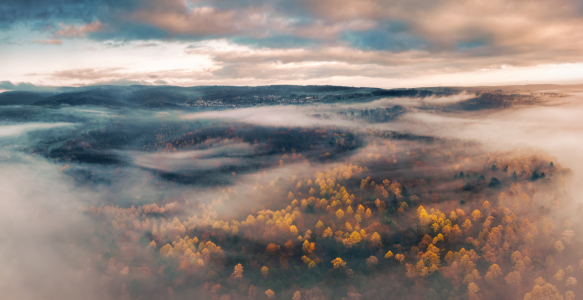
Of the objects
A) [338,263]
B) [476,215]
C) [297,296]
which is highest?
[476,215]

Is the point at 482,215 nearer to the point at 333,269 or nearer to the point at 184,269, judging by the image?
the point at 333,269

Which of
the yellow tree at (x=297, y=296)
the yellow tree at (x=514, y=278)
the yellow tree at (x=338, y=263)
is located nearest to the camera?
the yellow tree at (x=514, y=278)

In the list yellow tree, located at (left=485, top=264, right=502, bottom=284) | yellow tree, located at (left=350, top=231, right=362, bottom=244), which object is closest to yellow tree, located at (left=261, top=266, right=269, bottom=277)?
yellow tree, located at (left=350, top=231, right=362, bottom=244)

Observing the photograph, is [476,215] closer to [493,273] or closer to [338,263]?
[493,273]

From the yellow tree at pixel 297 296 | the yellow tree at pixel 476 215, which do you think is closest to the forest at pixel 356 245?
the yellow tree at pixel 476 215

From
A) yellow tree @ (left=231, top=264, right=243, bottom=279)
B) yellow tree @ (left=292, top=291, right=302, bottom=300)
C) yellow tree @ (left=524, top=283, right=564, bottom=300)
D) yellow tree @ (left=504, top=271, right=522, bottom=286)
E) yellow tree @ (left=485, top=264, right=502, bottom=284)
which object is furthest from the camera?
yellow tree @ (left=231, top=264, right=243, bottom=279)

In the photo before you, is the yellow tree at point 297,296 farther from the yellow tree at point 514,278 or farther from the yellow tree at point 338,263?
the yellow tree at point 514,278

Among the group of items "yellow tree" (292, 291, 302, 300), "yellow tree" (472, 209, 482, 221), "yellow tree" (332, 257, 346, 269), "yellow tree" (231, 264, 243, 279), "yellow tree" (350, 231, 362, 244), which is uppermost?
"yellow tree" (472, 209, 482, 221)

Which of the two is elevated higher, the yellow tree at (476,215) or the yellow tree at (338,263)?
the yellow tree at (476,215)

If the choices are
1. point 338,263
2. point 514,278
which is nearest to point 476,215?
point 514,278

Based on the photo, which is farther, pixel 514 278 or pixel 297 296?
pixel 297 296

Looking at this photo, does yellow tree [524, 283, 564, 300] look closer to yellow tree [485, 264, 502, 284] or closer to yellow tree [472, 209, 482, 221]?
yellow tree [485, 264, 502, 284]

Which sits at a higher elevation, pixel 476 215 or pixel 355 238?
pixel 476 215
